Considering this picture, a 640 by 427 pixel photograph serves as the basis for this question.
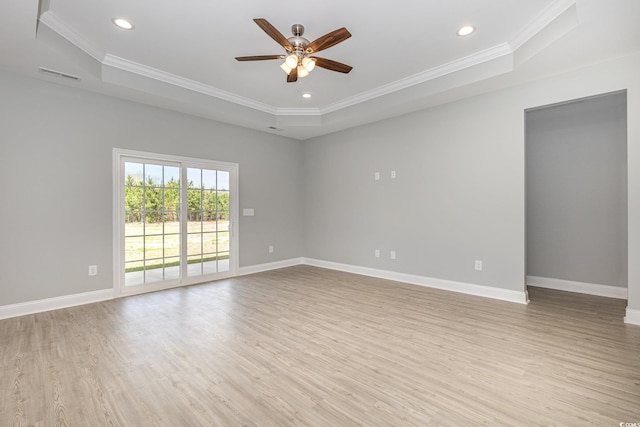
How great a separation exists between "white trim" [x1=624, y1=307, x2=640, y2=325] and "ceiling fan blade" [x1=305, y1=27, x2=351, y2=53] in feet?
13.5

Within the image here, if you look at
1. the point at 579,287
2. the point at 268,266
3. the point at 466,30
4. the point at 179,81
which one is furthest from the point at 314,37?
A: the point at 579,287

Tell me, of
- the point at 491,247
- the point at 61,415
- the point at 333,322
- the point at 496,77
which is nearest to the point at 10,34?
the point at 61,415

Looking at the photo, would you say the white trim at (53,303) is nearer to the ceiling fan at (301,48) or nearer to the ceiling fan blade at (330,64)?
the ceiling fan at (301,48)

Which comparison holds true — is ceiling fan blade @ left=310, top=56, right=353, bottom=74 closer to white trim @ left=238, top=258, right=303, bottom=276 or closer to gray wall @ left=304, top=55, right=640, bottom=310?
gray wall @ left=304, top=55, right=640, bottom=310

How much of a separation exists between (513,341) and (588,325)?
1099mm

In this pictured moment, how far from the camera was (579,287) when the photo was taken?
14.5ft

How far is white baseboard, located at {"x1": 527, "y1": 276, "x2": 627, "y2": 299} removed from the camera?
4.14 meters

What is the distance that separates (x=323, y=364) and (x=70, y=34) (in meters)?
4.20

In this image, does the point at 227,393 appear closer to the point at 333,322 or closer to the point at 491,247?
the point at 333,322

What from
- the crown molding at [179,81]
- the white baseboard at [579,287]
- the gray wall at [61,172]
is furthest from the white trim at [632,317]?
the gray wall at [61,172]

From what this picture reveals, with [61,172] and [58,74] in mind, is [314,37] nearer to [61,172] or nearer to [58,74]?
[58,74]

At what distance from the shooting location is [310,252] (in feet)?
22.5

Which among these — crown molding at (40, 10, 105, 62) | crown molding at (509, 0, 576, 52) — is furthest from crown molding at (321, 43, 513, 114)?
crown molding at (40, 10, 105, 62)

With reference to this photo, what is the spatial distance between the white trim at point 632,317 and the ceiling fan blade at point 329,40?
4118 millimetres
